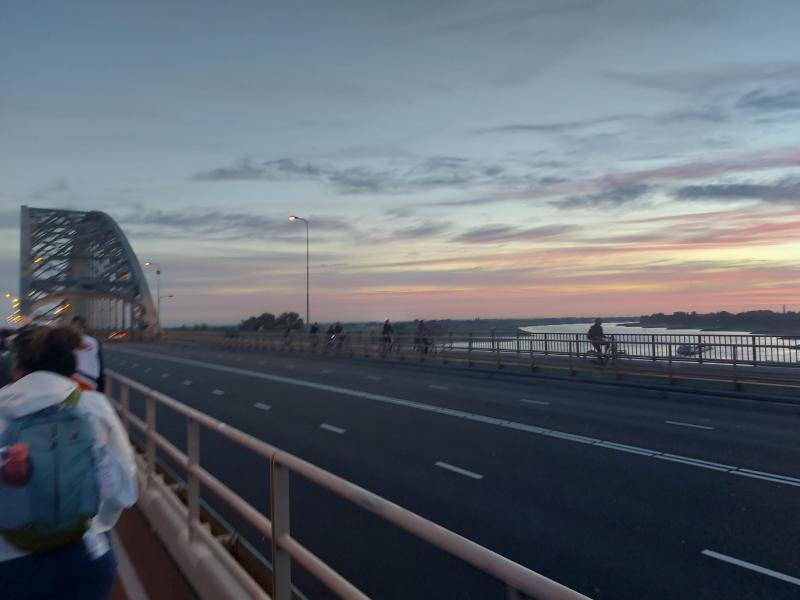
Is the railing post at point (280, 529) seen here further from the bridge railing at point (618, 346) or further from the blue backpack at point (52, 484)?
the bridge railing at point (618, 346)

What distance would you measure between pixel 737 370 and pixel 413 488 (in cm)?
1579

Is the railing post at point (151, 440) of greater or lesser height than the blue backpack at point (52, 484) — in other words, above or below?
below

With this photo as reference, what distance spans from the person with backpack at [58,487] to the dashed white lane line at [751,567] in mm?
5541

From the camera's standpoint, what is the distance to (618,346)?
2748 centimetres

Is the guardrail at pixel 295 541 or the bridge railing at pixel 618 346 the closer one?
the guardrail at pixel 295 541

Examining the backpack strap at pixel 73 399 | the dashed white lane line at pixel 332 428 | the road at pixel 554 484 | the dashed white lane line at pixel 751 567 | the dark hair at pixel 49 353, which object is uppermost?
the dark hair at pixel 49 353

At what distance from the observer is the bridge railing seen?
22516 millimetres

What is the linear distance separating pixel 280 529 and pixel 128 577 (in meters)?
2.58

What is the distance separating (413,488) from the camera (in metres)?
10.2

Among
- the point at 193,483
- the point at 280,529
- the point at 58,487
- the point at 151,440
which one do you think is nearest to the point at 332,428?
the point at 151,440

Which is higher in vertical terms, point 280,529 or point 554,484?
point 280,529

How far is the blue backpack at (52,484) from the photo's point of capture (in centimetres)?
326

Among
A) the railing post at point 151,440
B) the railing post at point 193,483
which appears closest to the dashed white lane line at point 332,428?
the railing post at point 151,440

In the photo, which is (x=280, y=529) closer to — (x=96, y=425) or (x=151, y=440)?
(x=96, y=425)
